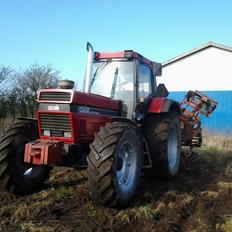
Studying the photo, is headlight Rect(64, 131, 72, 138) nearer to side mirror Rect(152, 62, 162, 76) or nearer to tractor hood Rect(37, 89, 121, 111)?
tractor hood Rect(37, 89, 121, 111)

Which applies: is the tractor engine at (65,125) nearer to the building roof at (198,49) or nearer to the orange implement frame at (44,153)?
the orange implement frame at (44,153)

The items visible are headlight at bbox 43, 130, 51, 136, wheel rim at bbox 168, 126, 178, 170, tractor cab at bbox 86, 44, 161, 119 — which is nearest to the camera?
headlight at bbox 43, 130, 51, 136

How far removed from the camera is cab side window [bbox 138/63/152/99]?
24.2 feet

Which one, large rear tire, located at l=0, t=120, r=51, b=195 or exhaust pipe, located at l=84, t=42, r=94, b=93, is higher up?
exhaust pipe, located at l=84, t=42, r=94, b=93

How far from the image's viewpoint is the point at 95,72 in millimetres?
7496

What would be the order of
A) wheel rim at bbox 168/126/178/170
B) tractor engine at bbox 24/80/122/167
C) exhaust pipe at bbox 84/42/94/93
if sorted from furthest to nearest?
wheel rim at bbox 168/126/178/170 → exhaust pipe at bbox 84/42/94/93 → tractor engine at bbox 24/80/122/167

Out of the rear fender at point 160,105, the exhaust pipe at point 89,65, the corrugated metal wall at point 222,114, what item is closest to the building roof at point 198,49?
the corrugated metal wall at point 222,114

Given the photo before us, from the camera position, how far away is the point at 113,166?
5.30m

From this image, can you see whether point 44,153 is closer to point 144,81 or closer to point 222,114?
point 144,81

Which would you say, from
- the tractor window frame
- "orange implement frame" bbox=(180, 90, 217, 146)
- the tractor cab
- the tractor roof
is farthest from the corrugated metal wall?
the tractor cab

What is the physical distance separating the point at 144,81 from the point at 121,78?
2.15ft

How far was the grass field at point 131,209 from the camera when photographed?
4.84 meters

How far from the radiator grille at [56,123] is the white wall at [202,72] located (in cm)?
2069

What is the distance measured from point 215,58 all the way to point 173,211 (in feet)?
71.3
